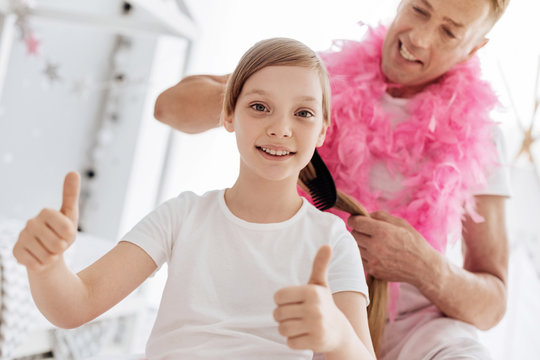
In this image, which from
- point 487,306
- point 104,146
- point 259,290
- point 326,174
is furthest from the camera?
point 104,146

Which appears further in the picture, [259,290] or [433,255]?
[433,255]

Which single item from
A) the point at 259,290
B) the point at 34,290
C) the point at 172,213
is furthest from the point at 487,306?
the point at 34,290

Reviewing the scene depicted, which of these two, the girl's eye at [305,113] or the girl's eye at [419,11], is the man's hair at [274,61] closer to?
the girl's eye at [305,113]

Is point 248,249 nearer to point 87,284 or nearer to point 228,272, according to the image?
point 228,272

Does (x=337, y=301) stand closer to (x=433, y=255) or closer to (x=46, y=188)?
(x=433, y=255)

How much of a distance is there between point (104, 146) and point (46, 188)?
334mm

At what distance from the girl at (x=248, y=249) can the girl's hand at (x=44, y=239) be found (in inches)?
2.1

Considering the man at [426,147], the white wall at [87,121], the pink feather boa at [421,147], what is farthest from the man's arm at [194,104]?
the white wall at [87,121]

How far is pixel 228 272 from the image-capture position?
0.76 m

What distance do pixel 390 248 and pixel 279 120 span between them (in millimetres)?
399

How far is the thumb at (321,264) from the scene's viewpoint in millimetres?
573

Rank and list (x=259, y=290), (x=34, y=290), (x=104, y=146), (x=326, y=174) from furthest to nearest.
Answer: (x=104, y=146)
(x=326, y=174)
(x=259, y=290)
(x=34, y=290)

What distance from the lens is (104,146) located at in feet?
8.32

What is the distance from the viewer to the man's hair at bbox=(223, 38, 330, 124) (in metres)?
0.76
